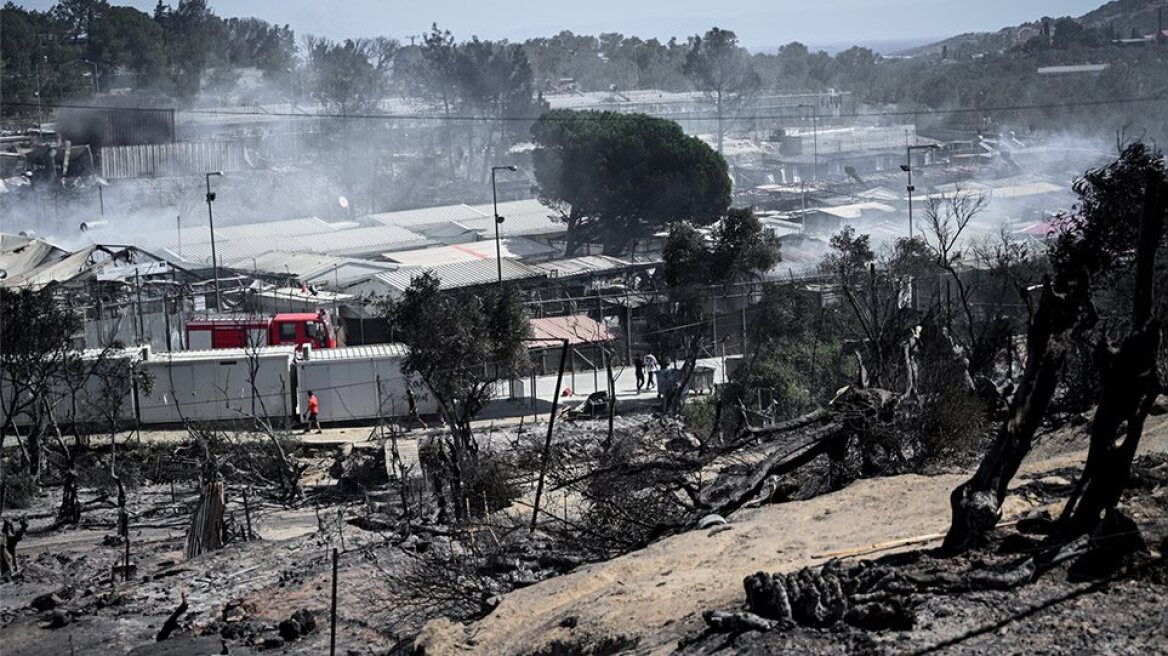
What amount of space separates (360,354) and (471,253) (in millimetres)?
17114

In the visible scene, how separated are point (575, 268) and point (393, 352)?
14055mm

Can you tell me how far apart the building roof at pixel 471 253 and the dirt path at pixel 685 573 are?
2818 cm

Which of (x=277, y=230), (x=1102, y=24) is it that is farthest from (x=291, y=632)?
(x=1102, y=24)

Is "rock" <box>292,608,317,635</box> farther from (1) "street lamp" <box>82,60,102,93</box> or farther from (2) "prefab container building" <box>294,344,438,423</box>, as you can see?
(1) "street lamp" <box>82,60,102,93</box>

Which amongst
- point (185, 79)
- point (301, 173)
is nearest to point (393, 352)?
point (301, 173)

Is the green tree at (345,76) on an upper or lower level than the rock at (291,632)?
upper

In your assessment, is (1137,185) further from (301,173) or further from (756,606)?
(301,173)

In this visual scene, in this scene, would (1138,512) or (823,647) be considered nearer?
(823,647)

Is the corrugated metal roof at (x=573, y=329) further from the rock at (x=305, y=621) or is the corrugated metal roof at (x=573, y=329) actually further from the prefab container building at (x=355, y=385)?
the rock at (x=305, y=621)

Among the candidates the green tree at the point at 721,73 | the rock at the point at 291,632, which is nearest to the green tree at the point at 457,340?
the rock at the point at 291,632

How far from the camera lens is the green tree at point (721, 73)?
94.6 m

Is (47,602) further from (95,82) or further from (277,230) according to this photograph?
(95,82)

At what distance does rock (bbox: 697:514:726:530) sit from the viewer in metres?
10.8

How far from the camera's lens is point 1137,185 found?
44.1ft
